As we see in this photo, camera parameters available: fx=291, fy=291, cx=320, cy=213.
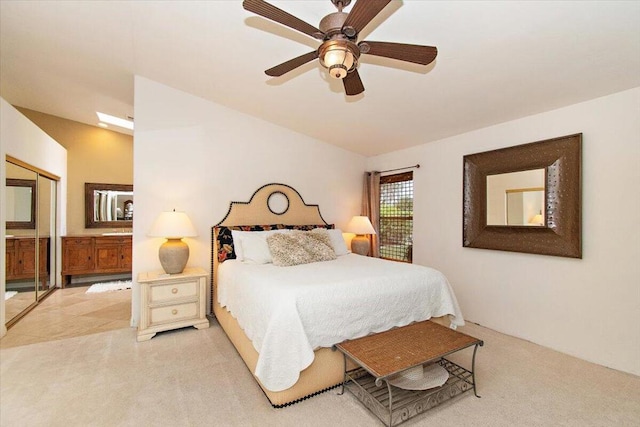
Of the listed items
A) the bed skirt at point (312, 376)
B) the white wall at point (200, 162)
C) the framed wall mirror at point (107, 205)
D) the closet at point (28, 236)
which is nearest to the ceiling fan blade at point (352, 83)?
the bed skirt at point (312, 376)

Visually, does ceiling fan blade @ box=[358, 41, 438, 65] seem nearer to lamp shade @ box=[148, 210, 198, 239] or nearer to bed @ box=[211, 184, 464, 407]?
bed @ box=[211, 184, 464, 407]

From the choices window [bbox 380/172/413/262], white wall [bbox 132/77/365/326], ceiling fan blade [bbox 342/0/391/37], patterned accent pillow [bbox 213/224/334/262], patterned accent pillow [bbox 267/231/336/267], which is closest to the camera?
ceiling fan blade [bbox 342/0/391/37]

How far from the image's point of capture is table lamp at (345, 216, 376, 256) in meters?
4.49

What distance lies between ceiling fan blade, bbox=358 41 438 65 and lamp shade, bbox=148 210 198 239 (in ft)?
8.44

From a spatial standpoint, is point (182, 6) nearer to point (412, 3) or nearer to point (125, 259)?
point (412, 3)

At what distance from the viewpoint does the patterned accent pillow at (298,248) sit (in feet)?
10.2

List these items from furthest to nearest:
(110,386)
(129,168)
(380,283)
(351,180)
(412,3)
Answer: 1. (129,168)
2. (351,180)
3. (380,283)
4. (110,386)
5. (412,3)

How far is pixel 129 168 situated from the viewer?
568 cm

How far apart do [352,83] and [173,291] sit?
2.76 metres

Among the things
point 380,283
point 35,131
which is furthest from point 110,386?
point 35,131

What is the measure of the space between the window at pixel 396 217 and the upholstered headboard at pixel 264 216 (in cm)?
98

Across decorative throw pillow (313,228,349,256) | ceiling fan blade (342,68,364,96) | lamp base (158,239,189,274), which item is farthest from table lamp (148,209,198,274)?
ceiling fan blade (342,68,364,96)

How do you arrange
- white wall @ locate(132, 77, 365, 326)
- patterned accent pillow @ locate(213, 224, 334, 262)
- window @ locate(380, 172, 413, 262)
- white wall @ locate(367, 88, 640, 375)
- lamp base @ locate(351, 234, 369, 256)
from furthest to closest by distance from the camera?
lamp base @ locate(351, 234, 369, 256) → window @ locate(380, 172, 413, 262) → patterned accent pillow @ locate(213, 224, 334, 262) → white wall @ locate(132, 77, 365, 326) → white wall @ locate(367, 88, 640, 375)

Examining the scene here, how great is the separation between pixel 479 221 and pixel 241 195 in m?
3.04
